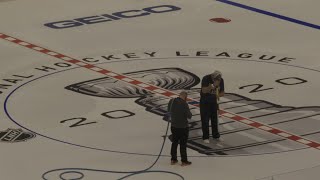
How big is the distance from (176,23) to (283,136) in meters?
10.1

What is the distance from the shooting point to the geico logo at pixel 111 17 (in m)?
31.6

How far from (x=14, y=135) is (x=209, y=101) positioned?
3732 millimetres

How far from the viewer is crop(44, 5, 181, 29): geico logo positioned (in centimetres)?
3164

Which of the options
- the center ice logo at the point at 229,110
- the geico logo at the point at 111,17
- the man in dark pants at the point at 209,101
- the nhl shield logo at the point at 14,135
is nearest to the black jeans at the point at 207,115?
the man in dark pants at the point at 209,101

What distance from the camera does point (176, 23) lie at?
31.8 metres

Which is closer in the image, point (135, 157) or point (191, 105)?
point (135, 157)

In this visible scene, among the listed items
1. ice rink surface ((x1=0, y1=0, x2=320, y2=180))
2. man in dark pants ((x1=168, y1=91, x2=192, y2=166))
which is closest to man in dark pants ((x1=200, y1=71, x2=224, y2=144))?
ice rink surface ((x1=0, y1=0, x2=320, y2=180))

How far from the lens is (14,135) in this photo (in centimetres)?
2223

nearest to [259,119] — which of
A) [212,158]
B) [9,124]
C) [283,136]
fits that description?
[283,136]

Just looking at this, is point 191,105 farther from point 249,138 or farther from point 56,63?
point 56,63

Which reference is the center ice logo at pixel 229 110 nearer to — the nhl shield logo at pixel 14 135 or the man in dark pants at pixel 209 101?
the man in dark pants at pixel 209 101

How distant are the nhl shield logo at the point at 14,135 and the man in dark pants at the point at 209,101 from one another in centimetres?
324

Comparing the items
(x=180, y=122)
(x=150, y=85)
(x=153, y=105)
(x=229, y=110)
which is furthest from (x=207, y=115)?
(x=150, y=85)

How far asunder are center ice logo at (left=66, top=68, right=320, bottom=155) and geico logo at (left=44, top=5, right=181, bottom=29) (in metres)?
5.34
